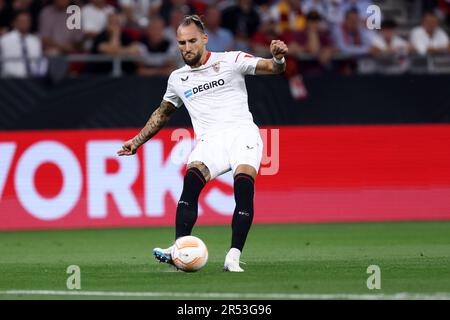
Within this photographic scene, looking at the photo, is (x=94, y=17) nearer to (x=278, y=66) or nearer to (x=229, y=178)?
(x=229, y=178)

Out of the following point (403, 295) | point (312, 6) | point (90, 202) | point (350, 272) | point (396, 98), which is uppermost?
point (312, 6)

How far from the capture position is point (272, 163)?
1895cm

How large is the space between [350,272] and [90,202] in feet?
27.1

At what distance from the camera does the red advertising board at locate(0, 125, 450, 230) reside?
1862 centimetres

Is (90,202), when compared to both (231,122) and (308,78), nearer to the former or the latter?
(308,78)

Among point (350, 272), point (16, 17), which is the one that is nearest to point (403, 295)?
point (350, 272)

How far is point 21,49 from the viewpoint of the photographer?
64.1 feet

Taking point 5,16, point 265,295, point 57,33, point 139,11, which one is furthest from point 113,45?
point 265,295

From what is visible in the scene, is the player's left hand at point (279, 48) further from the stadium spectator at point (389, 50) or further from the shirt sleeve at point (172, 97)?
the stadium spectator at point (389, 50)

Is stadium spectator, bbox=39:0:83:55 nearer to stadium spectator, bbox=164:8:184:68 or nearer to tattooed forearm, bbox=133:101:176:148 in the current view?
stadium spectator, bbox=164:8:184:68

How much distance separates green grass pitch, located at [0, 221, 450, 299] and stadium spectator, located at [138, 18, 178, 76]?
3137mm

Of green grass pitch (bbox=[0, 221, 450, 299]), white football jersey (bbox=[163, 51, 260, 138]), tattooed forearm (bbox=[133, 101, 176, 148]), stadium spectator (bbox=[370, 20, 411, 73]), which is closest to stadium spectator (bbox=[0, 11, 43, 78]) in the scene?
green grass pitch (bbox=[0, 221, 450, 299])

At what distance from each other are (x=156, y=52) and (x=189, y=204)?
361 inches

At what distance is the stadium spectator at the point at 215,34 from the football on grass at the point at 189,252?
9.65m
